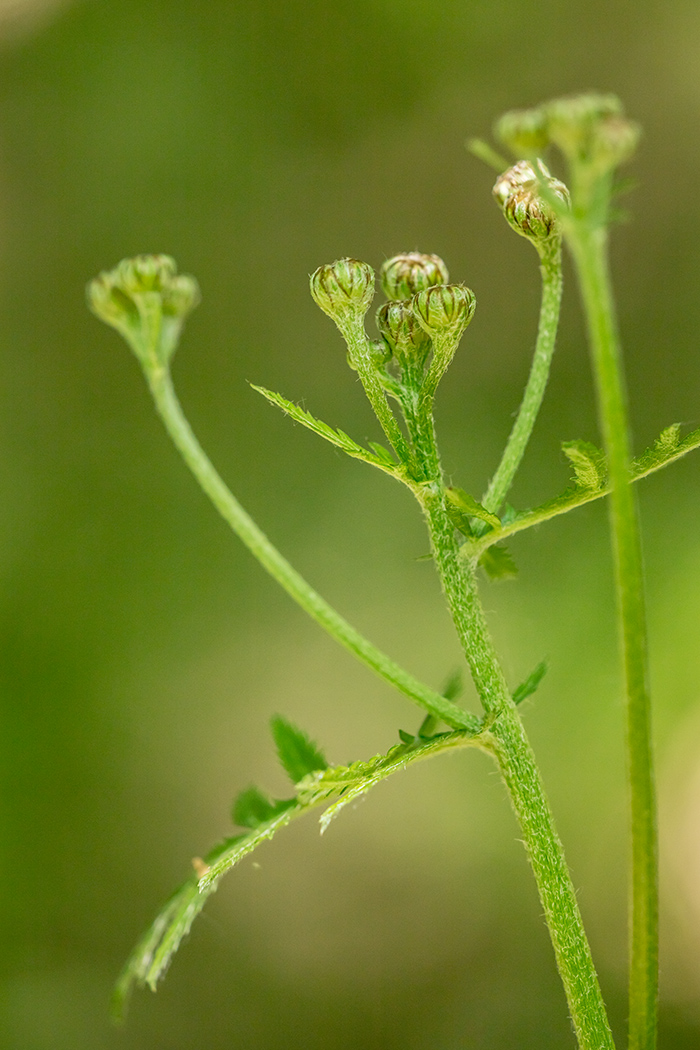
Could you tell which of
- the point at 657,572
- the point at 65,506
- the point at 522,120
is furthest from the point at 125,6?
the point at 522,120

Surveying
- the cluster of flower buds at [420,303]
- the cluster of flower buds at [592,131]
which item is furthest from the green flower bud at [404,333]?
the cluster of flower buds at [592,131]

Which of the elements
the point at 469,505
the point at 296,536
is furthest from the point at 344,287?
the point at 296,536

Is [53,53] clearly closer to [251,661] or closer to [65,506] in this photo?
[65,506]

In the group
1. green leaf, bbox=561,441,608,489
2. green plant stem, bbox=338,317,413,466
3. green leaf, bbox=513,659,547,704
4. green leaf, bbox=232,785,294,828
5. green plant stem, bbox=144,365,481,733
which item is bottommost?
green leaf, bbox=232,785,294,828

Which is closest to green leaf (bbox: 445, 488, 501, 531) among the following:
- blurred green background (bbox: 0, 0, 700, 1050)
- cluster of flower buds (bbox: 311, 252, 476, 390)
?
cluster of flower buds (bbox: 311, 252, 476, 390)

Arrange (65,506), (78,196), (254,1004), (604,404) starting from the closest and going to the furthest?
1. (604,404)
2. (254,1004)
3. (65,506)
4. (78,196)

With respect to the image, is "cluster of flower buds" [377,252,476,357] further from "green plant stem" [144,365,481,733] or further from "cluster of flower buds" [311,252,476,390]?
"green plant stem" [144,365,481,733]
